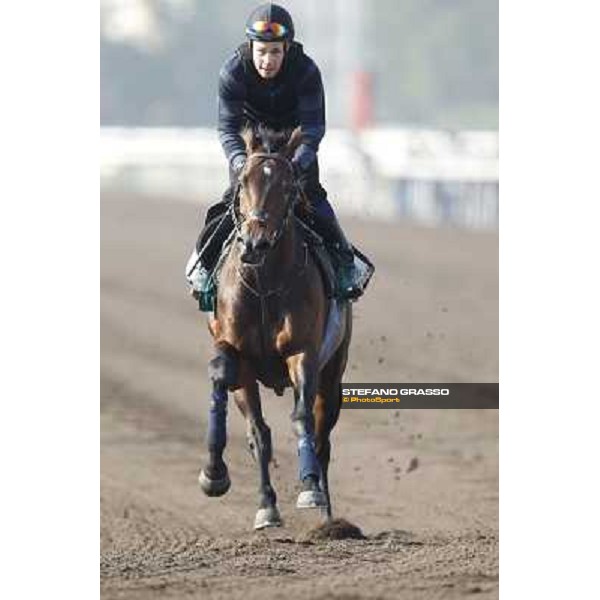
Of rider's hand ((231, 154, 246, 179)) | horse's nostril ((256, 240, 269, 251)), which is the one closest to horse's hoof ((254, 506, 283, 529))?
horse's nostril ((256, 240, 269, 251))

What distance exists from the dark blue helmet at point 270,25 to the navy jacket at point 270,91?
23cm

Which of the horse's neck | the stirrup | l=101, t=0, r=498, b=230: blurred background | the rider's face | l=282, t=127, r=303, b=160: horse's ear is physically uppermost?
l=101, t=0, r=498, b=230: blurred background

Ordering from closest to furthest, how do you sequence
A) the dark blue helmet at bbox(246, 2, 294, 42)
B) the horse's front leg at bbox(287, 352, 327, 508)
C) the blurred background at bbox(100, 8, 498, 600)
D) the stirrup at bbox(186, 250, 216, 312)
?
the horse's front leg at bbox(287, 352, 327, 508) → the dark blue helmet at bbox(246, 2, 294, 42) → the stirrup at bbox(186, 250, 216, 312) → the blurred background at bbox(100, 8, 498, 600)

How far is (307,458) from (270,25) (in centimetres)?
238

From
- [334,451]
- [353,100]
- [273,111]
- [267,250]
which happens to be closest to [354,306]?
[334,451]

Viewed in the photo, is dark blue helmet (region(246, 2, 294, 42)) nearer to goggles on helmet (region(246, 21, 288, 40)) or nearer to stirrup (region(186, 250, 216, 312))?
goggles on helmet (region(246, 21, 288, 40))

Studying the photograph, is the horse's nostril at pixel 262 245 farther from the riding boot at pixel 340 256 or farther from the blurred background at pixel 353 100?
the blurred background at pixel 353 100

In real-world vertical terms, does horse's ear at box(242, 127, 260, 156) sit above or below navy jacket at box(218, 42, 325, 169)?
below

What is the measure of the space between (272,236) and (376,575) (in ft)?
6.61

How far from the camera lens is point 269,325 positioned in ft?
35.2

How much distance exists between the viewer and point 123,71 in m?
47.0

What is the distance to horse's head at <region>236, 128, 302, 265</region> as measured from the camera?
10.2 meters
